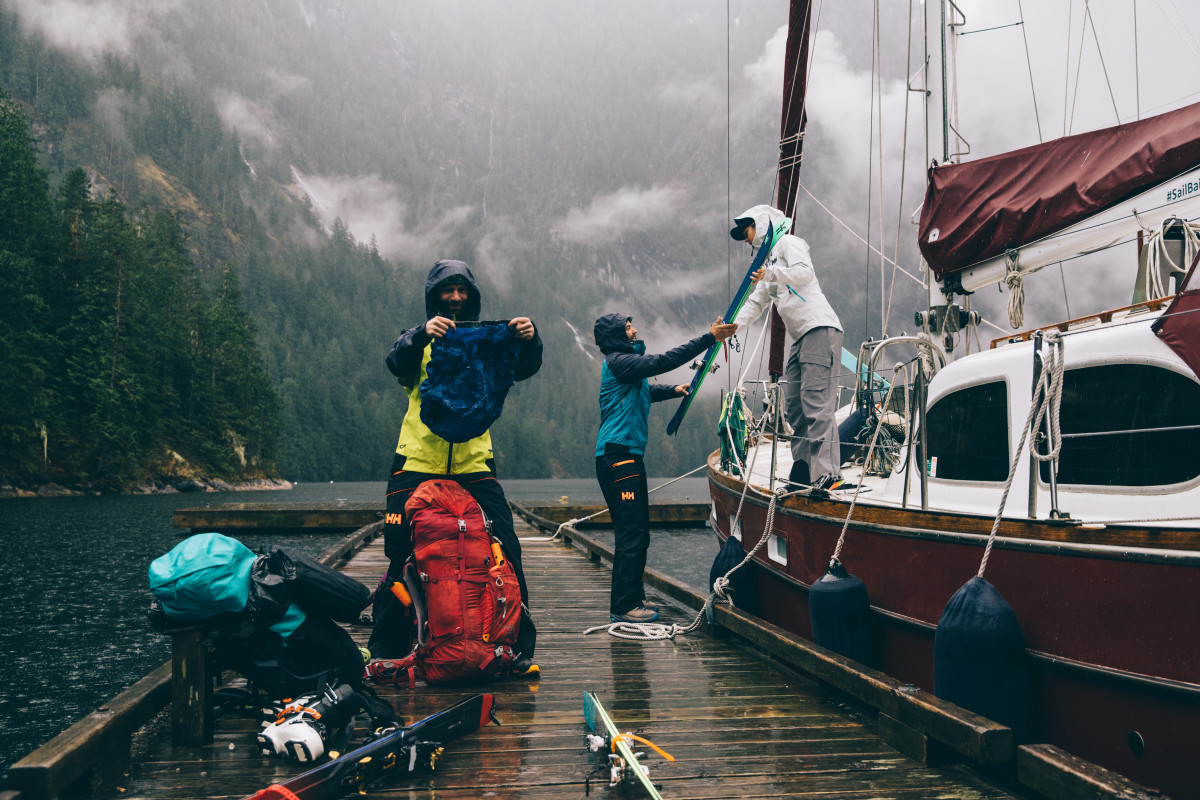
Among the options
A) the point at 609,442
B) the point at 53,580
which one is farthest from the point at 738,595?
the point at 53,580

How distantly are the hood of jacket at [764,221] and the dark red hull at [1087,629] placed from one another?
2395mm

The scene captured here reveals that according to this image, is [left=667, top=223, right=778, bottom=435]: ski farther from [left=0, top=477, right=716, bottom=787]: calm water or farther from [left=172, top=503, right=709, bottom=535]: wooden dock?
[left=172, top=503, right=709, bottom=535]: wooden dock

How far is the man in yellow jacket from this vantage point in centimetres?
420

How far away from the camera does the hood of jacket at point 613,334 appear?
5613mm

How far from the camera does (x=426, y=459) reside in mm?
4309

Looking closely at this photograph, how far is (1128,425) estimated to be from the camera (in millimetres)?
4223

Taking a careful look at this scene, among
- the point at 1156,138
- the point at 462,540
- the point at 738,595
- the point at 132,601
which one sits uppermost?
the point at 1156,138

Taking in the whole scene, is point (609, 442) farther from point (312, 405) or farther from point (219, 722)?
point (312, 405)

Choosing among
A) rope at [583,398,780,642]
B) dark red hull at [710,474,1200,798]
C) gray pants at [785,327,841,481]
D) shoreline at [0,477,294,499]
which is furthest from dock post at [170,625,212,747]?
shoreline at [0,477,294,499]

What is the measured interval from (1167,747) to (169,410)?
241 ft

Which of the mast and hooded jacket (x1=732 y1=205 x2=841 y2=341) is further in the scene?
the mast

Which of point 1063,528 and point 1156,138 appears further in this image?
point 1156,138

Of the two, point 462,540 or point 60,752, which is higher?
point 462,540

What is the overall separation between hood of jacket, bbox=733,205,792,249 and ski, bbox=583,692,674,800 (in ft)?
13.1
